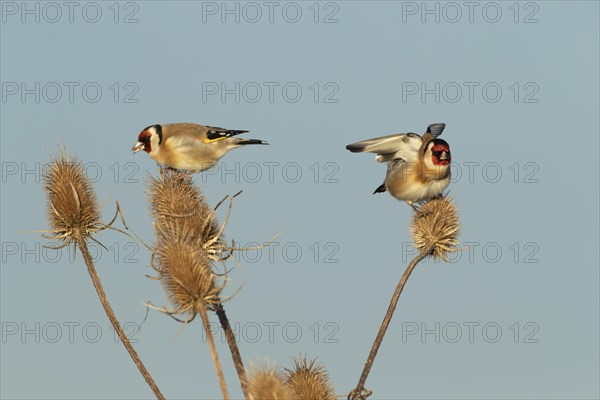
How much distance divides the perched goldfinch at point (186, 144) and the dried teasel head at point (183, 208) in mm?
3769

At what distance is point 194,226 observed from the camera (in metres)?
11.2

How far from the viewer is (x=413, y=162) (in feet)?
48.1

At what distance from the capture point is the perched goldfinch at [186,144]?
16.3 metres

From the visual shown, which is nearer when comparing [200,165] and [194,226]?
[194,226]

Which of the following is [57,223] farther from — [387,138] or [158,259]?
[387,138]

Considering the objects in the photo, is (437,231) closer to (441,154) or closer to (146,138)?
(441,154)

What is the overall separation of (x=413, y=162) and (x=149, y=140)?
499cm

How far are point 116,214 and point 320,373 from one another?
10.7ft

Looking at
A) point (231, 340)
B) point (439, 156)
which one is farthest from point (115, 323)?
point (439, 156)

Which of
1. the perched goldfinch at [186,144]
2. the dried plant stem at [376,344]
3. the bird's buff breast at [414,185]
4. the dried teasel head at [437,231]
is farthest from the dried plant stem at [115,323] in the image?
the bird's buff breast at [414,185]

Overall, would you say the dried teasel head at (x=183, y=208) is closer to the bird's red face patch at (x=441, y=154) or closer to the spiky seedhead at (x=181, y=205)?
the spiky seedhead at (x=181, y=205)

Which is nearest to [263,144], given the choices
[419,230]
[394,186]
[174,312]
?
[394,186]

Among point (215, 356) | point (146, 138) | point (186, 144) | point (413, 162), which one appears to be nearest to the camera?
point (215, 356)

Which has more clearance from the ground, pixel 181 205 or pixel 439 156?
pixel 439 156
